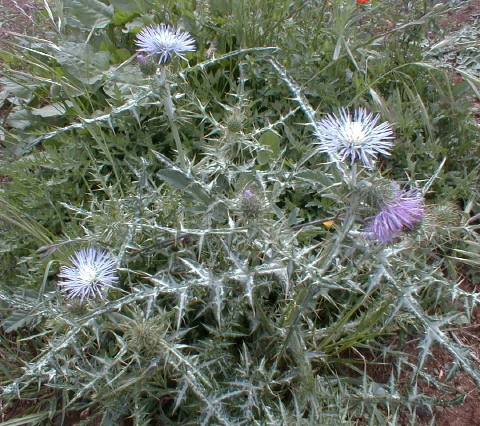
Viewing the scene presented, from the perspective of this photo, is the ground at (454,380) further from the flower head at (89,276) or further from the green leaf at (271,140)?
the flower head at (89,276)

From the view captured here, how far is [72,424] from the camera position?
6.63 feet

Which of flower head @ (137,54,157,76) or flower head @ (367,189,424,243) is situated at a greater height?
flower head @ (137,54,157,76)

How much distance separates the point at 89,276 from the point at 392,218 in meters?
0.89

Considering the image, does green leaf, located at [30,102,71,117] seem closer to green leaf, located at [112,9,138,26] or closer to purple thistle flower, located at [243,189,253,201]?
green leaf, located at [112,9,138,26]

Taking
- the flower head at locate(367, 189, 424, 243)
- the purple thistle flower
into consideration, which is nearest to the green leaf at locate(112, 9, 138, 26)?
the purple thistle flower

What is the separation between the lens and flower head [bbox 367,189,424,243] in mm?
1437

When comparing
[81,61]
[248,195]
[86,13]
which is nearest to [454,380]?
→ [248,195]

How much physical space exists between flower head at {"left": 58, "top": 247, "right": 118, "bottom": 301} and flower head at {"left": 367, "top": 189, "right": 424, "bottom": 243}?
0.77m

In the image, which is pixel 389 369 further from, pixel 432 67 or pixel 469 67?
pixel 469 67

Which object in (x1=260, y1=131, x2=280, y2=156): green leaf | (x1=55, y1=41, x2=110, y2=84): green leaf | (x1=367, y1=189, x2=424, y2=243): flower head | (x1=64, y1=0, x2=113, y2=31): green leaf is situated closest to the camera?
(x1=367, y1=189, x2=424, y2=243): flower head

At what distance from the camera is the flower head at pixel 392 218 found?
4.71 feet

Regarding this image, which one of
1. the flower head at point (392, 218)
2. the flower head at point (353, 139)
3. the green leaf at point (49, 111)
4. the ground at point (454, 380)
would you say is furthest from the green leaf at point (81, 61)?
the ground at point (454, 380)

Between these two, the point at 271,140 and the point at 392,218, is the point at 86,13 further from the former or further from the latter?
the point at 392,218

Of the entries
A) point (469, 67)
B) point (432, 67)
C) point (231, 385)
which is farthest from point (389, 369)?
point (469, 67)
